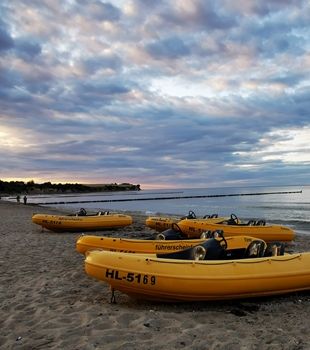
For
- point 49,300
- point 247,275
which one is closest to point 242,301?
point 247,275

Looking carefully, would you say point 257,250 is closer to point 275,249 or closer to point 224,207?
point 275,249

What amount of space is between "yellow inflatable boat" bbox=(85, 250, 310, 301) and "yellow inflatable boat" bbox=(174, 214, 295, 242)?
7.16 meters

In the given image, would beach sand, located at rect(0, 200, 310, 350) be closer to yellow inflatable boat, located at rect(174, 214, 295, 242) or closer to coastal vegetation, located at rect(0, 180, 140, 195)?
yellow inflatable boat, located at rect(174, 214, 295, 242)

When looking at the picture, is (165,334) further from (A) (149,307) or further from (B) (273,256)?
(B) (273,256)

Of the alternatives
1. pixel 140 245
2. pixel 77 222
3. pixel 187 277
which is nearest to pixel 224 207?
pixel 77 222

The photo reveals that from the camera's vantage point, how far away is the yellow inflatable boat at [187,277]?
5.67m

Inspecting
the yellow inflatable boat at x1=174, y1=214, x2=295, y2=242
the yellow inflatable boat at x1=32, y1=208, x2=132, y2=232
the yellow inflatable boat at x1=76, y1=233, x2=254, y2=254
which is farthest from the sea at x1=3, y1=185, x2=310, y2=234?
the yellow inflatable boat at x1=76, y1=233, x2=254, y2=254

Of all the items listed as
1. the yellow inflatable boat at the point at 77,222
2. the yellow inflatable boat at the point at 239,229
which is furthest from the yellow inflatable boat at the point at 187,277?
the yellow inflatable boat at the point at 77,222

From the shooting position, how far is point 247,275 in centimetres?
595

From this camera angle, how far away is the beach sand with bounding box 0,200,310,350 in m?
4.49

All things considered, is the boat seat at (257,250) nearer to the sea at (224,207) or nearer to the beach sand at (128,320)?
the beach sand at (128,320)

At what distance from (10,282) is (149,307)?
9.64ft

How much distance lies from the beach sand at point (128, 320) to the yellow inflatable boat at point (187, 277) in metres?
0.22

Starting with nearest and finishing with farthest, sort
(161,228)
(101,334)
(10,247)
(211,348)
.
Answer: (211,348)
(101,334)
(10,247)
(161,228)
